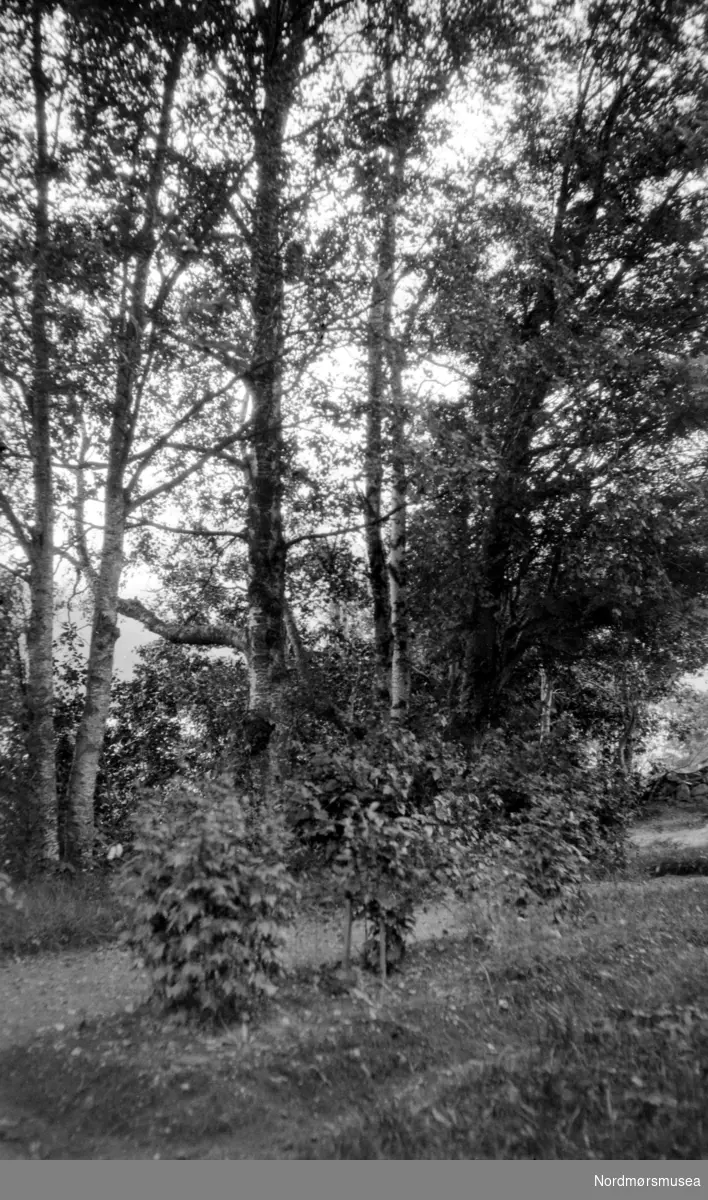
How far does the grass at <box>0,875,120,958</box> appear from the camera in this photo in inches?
334

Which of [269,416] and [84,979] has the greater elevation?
[269,416]

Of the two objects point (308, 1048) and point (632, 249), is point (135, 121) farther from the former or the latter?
point (308, 1048)

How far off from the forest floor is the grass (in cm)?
102

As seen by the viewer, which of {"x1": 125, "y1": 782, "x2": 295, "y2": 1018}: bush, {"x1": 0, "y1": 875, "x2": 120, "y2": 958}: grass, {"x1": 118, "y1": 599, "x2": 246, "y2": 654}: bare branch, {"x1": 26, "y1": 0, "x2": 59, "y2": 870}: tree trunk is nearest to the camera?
{"x1": 125, "y1": 782, "x2": 295, "y2": 1018}: bush

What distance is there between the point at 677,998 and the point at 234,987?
330 cm

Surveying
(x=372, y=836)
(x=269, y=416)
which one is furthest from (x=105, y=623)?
(x=372, y=836)

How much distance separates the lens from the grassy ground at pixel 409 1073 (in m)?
3.73

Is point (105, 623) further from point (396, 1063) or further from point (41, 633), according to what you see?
point (396, 1063)

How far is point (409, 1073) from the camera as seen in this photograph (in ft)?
15.6

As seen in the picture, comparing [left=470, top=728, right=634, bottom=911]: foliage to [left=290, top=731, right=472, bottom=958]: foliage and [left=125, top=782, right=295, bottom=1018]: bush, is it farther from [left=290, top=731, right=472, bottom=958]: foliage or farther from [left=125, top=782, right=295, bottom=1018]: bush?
[left=125, top=782, right=295, bottom=1018]: bush

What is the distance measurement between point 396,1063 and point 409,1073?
173 millimetres

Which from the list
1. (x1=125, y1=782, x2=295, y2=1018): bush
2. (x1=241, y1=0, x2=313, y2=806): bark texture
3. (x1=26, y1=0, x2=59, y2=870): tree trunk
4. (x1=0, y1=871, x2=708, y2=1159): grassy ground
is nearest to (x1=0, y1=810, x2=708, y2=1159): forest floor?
(x1=0, y1=871, x2=708, y2=1159): grassy ground

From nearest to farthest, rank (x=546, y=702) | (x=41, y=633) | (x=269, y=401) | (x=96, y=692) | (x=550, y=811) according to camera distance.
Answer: (x=550, y=811) < (x=41, y=633) < (x=96, y=692) < (x=269, y=401) < (x=546, y=702)

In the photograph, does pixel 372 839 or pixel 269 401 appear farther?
pixel 269 401
